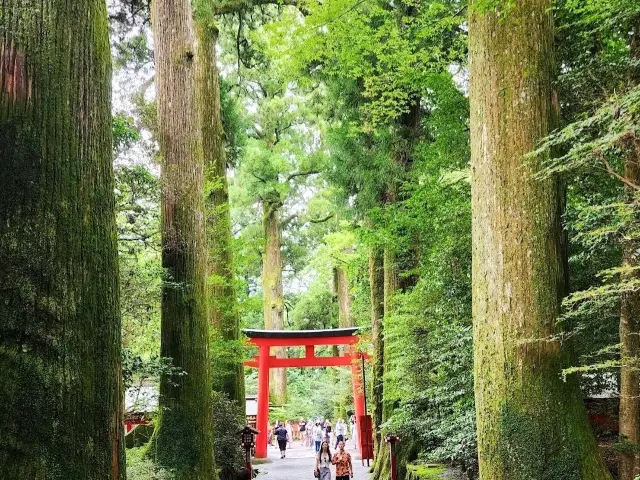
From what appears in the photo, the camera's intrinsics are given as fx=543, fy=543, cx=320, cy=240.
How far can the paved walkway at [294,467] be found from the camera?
12713 millimetres

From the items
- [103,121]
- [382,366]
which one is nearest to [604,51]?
[103,121]

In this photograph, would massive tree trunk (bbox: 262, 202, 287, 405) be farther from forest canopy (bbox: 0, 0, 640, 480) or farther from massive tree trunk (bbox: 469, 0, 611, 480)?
massive tree trunk (bbox: 469, 0, 611, 480)

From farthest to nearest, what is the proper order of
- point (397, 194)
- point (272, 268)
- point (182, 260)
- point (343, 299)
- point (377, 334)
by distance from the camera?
point (343, 299) → point (272, 268) → point (377, 334) → point (397, 194) → point (182, 260)

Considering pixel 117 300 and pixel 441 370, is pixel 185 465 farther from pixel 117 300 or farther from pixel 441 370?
pixel 117 300

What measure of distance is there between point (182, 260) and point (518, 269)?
3.88 metres

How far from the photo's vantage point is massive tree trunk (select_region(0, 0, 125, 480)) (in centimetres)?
194

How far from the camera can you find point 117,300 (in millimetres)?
2357

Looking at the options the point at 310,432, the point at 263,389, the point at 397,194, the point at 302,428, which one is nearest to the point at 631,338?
the point at 397,194

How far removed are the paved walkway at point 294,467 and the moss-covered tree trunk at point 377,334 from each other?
5.14 ft

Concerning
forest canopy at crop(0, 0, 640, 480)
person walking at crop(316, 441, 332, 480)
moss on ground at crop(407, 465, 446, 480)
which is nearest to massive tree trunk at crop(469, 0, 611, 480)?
forest canopy at crop(0, 0, 640, 480)

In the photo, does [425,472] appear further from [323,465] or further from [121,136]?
[121,136]

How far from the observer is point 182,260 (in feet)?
20.5

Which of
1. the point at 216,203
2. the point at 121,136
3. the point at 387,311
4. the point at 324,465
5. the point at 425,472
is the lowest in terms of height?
the point at 324,465

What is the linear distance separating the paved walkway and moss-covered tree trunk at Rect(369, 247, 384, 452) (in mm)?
1568
